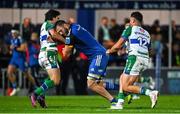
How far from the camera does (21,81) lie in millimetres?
31391

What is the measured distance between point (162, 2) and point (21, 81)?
619cm

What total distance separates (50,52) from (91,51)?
189 cm

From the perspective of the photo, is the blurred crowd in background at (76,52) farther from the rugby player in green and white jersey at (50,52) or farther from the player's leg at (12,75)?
the rugby player in green and white jersey at (50,52)

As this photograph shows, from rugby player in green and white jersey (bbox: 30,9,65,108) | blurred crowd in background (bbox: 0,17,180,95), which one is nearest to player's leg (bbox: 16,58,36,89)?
blurred crowd in background (bbox: 0,17,180,95)

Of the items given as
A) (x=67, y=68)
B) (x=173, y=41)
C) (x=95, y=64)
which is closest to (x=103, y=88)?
(x=95, y=64)

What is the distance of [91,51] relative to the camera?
1875cm

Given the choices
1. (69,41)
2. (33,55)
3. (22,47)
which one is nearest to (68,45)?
(69,41)

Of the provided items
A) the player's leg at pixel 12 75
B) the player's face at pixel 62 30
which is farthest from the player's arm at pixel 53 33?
the player's leg at pixel 12 75

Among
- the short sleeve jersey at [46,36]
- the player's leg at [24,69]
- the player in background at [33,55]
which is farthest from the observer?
the player in background at [33,55]

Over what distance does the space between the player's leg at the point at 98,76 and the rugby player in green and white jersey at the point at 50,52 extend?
4.40 feet

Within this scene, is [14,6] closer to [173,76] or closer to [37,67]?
[37,67]

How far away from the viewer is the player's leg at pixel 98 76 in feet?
60.8

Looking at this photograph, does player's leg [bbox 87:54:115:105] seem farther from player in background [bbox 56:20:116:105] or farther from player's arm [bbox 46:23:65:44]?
player's arm [bbox 46:23:65:44]

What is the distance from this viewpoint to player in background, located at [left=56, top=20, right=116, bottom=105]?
60.5 feet
